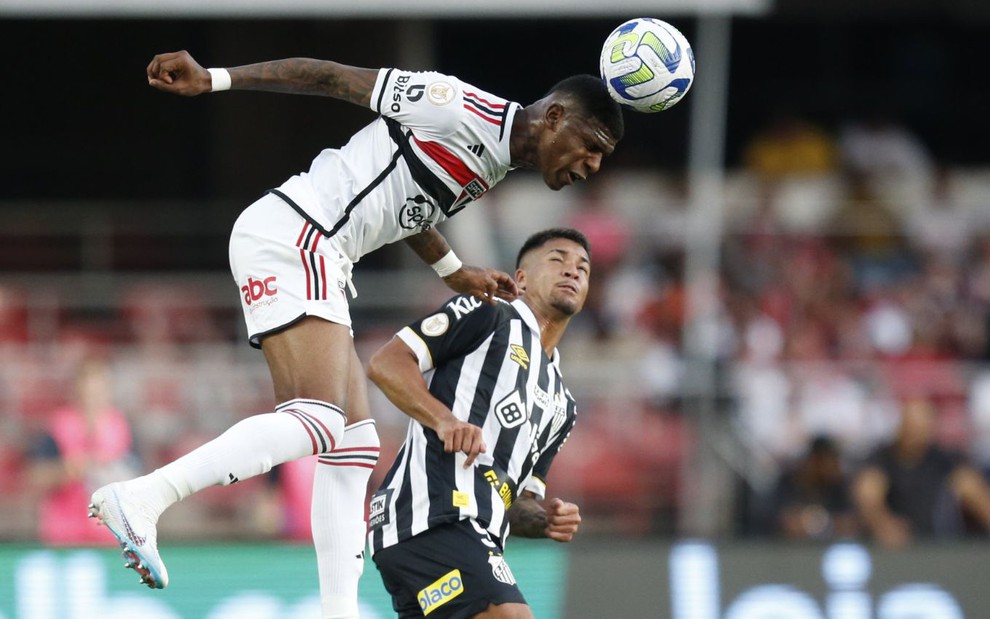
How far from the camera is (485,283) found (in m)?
5.74

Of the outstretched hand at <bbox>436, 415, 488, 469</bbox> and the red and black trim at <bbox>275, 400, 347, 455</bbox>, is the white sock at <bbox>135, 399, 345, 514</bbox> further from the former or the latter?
the outstretched hand at <bbox>436, 415, 488, 469</bbox>

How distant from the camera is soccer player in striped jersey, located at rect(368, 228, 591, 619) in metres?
5.48

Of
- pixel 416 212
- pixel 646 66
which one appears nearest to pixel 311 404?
pixel 416 212

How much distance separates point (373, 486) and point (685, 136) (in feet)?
22.7

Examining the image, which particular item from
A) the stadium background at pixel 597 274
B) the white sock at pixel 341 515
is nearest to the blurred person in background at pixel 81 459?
the stadium background at pixel 597 274

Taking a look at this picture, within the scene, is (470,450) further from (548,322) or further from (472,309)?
(548,322)

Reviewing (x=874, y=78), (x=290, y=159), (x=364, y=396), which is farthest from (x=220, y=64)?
(x=364, y=396)

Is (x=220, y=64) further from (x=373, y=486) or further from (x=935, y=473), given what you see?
(x=935, y=473)

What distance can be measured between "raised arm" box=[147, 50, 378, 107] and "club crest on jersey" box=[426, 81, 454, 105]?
21cm

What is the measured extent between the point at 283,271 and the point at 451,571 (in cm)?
126

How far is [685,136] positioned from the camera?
1559 centimetres

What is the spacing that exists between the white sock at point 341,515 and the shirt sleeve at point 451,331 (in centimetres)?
35

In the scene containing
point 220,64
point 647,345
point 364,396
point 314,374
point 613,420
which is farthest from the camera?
point 220,64

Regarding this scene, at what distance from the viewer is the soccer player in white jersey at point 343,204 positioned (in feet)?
17.2
